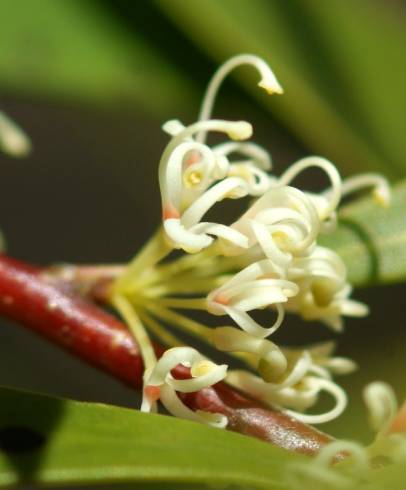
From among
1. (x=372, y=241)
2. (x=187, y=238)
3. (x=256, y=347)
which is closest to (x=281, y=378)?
(x=256, y=347)

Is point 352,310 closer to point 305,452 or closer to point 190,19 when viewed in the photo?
point 305,452

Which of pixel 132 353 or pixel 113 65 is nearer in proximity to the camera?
pixel 132 353

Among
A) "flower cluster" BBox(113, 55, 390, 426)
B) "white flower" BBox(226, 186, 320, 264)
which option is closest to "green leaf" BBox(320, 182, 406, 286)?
"flower cluster" BBox(113, 55, 390, 426)

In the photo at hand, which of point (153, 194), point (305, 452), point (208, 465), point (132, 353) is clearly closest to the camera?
point (208, 465)

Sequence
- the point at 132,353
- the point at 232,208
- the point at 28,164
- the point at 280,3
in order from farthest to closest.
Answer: the point at 28,164, the point at 232,208, the point at 280,3, the point at 132,353

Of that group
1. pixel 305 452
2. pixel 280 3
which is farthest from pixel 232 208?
pixel 305 452

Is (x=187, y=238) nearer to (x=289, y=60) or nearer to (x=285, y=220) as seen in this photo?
(x=285, y=220)
